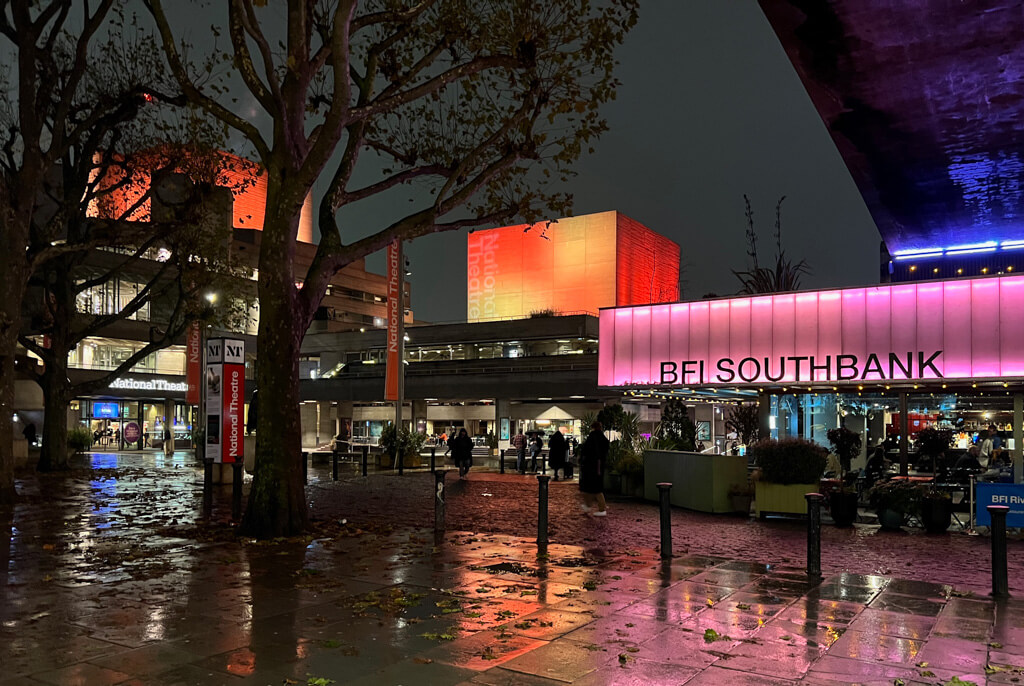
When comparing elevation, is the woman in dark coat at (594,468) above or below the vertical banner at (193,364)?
below

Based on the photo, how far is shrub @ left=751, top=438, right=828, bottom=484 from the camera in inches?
600

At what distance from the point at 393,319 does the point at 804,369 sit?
17.7 metres

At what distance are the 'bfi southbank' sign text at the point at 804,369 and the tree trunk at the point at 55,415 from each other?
1919 centimetres

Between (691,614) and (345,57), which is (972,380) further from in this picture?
(345,57)

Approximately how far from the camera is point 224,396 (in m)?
16.2

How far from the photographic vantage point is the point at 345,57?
11930 millimetres

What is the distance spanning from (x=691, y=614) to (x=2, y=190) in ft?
53.7

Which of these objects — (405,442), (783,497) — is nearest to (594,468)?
(783,497)

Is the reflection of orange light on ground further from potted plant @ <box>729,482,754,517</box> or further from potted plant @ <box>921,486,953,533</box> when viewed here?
potted plant @ <box>729,482,754,517</box>

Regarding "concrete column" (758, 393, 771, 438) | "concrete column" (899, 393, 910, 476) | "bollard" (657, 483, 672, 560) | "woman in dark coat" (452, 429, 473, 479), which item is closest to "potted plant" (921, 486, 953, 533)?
"bollard" (657, 483, 672, 560)

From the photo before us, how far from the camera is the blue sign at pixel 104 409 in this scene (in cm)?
5562

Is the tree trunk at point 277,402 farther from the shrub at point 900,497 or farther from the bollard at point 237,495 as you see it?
the shrub at point 900,497

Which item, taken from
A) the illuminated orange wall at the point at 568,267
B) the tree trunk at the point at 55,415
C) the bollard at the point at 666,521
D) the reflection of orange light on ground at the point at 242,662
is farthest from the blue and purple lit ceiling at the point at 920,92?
the illuminated orange wall at the point at 568,267

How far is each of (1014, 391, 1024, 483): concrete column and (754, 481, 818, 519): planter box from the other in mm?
4859
